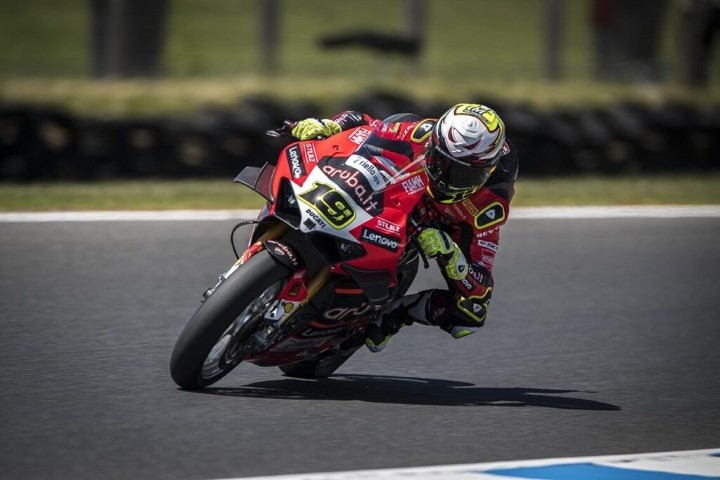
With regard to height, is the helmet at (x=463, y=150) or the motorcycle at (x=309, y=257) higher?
the helmet at (x=463, y=150)

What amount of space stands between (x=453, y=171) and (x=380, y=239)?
1.43ft

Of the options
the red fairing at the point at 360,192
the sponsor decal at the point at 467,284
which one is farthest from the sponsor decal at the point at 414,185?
the sponsor decal at the point at 467,284

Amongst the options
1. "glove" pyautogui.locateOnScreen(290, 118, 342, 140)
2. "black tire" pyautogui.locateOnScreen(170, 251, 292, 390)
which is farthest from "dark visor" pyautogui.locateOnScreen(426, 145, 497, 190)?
"black tire" pyautogui.locateOnScreen(170, 251, 292, 390)

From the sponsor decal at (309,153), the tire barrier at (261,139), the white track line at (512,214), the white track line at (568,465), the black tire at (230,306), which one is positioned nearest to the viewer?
the white track line at (568,465)

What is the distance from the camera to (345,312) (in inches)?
223

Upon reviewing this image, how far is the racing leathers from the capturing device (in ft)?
18.9

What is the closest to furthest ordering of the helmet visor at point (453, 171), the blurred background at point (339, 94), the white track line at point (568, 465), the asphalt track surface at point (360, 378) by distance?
the white track line at point (568, 465)
the asphalt track surface at point (360, 378)
the helmet visor at point (453, 171)
the blurred background at point (339, 94)

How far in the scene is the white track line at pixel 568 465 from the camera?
4586mm

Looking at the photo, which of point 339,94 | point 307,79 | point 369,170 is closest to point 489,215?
point 369,170

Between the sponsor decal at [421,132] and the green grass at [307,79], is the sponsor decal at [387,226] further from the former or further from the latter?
the green grass at [307,79]

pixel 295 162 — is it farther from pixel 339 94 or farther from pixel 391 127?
pixel 339 94

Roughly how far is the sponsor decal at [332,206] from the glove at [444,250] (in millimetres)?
344

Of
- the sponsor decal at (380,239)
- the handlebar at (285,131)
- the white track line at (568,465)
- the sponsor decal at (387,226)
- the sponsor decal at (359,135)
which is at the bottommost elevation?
the white track line at (568,465)

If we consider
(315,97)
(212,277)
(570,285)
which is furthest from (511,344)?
(315,97)
